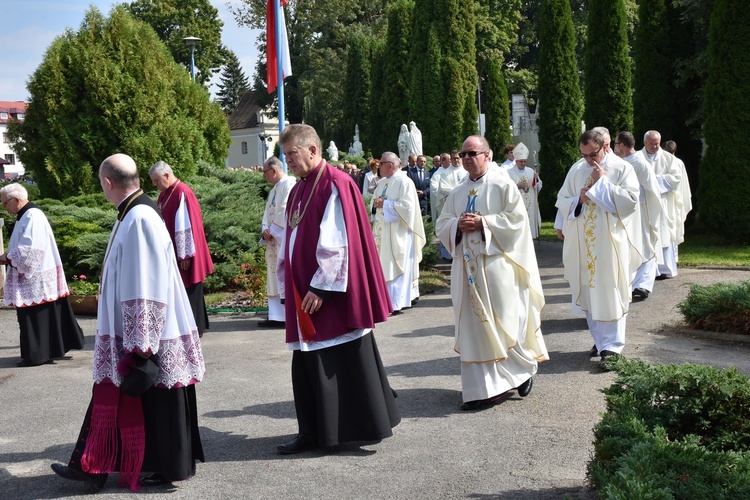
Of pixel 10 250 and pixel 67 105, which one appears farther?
pixel 67 105

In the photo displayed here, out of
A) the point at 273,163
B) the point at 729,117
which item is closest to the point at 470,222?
the point at 273,163

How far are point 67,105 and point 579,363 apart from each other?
10547mm

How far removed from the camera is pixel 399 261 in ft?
37.9

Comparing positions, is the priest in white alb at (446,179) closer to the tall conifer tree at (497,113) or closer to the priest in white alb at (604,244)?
the priest in white alb at (604,244)

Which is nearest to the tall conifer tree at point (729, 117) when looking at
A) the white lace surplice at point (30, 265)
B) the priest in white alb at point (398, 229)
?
the priest in white alb at point (398, 229)

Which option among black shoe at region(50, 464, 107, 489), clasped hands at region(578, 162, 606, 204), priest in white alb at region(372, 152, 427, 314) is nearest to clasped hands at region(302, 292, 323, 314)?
black shoe at region(50, 464, 107, 489)

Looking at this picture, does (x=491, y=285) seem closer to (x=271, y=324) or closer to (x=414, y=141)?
(x=271, y=324)

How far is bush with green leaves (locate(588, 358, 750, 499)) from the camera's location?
362 centimetres

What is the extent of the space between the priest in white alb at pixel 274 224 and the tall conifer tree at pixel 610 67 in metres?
12.2

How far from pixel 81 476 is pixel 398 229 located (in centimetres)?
722

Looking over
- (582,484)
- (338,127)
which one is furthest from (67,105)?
(338,127)

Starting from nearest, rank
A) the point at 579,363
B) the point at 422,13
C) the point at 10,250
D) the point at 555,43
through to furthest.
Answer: the point at 579,363 < the point at 10,250 < the point at 555,43 < the point at 422,13

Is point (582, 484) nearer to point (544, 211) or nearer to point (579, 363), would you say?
point (579, 363)

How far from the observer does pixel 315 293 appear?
211 inches
